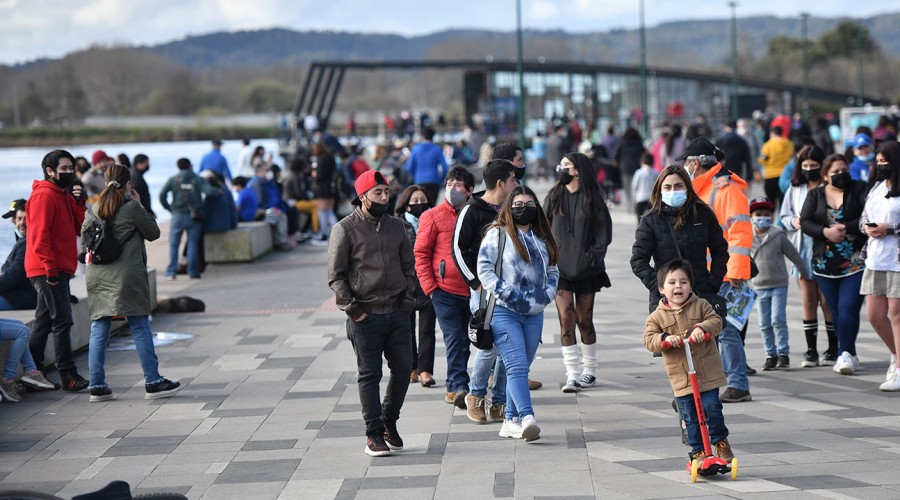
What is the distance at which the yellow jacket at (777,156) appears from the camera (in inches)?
741

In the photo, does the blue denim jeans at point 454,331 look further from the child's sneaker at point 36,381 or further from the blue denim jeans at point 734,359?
the child's sneaker at point 36,381

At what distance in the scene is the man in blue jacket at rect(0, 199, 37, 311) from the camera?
33.8 feet

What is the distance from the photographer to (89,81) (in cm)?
14650

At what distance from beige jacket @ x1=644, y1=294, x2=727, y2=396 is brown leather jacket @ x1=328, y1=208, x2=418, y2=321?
152 cm

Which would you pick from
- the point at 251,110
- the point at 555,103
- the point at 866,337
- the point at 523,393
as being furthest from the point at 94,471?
the point at 251,110

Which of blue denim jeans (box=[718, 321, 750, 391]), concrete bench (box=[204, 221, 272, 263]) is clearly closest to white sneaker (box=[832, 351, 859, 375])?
blue denim jeans (box=[718, 321, 750, 391])

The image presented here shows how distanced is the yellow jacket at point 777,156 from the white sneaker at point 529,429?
12.4m

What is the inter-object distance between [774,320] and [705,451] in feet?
11.6

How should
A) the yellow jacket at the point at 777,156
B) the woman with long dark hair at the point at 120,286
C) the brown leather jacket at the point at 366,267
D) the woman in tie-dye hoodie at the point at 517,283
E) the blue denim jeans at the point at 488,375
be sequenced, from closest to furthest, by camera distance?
the brown leather jacket at the point at 366,267 → the woman in tie-dye hoodie at the point at 517,283 → the blue denim jeans at the point at 488,375 → the woman with long dark hair at the point at 120,286 → the yellow jacket at the point at 777,156

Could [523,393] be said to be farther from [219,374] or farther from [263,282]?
[263,282]

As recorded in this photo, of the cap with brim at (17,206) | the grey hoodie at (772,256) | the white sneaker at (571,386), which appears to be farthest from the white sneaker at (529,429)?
the cap with brim at (17,206)

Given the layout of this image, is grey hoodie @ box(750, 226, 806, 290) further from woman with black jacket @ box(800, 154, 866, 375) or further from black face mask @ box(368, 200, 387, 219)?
black face mask @ box(368, 200, 387, 219)

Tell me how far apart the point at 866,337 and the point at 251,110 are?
141873 millimetres

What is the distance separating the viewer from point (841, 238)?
31.1 feet
